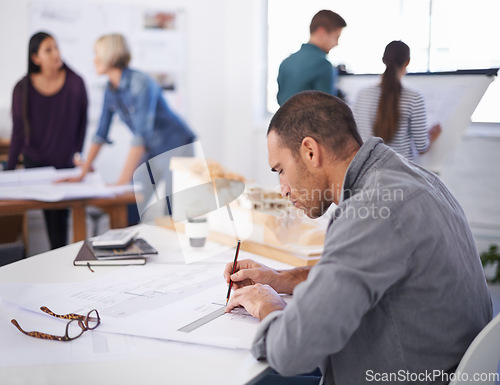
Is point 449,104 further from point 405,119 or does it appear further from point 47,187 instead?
point 47,187

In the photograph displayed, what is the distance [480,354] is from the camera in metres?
0.92

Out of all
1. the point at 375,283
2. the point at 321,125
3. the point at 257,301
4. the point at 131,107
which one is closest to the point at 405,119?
the point at 321,125

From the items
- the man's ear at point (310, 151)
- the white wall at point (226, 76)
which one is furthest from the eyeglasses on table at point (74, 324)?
the white wall at point (226, 76)

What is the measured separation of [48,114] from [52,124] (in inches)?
3.0

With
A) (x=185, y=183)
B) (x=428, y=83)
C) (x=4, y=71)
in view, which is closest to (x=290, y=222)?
(x=185, y=183)

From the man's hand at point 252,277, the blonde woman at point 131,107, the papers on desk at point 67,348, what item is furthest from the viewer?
the blonde woman at point 131,107

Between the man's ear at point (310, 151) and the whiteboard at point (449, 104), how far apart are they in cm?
196

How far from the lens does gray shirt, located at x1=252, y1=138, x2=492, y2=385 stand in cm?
88

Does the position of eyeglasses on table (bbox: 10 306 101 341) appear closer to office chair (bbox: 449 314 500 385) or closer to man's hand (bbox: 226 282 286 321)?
man's hand (bbox: 226 282 286 321)

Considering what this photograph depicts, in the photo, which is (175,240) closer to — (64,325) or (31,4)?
(64,325)

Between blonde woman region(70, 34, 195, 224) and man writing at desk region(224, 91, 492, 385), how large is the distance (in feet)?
9.95

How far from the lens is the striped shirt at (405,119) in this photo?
275 cm

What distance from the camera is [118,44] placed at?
4.06m

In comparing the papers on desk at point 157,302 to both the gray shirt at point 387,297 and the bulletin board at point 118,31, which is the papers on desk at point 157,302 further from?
the bulletin board at point 118,31
